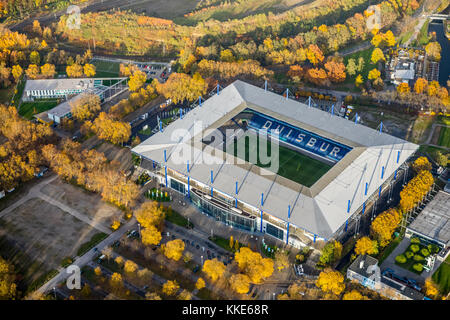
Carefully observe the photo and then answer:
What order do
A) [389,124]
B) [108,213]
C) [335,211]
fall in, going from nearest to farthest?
1. [335,211]
2. [108,213]
3. [389,124]

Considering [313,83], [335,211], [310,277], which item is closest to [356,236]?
[335,211]

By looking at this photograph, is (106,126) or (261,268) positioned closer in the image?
(261,268)

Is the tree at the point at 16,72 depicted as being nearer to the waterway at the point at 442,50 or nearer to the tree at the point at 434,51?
the waterway at the point at 442,50

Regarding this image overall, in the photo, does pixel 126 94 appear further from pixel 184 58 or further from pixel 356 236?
pixel 356 236

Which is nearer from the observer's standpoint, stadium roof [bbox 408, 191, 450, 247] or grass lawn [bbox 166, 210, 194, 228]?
stadium roof [bbox 408, 191, 450, 247]

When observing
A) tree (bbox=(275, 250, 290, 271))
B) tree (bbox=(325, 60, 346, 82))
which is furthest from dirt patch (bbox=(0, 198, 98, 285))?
tree (bbox=(325, 60, 346, 82))

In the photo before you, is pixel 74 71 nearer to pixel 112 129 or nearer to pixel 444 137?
pixel 112 129

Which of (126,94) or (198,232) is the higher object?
(126,94)

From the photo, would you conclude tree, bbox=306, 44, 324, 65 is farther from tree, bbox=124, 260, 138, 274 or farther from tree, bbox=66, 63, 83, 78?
tree, bbox=124, 260, 138, 274
